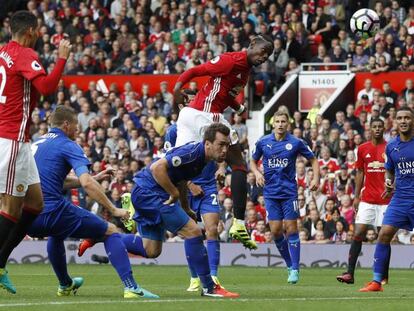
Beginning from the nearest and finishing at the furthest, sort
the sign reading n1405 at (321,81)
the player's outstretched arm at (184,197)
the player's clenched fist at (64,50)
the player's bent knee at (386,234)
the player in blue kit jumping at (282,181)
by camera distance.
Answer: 1. the player's clenched fist at (64,50)
2. the player's outstretched arm at (184,197)
3. the player's bent knee at (386,234)
4. the player in blue kit jumping at (282,181)
5. the sign reading n1405 at (321,81)

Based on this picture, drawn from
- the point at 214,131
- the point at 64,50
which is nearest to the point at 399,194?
the point at 214,131

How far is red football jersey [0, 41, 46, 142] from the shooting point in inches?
492

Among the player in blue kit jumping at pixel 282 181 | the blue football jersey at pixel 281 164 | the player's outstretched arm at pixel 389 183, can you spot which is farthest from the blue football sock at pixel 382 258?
the blue football jersey at pixel 281 164

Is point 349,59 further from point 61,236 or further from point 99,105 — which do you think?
point 61,236

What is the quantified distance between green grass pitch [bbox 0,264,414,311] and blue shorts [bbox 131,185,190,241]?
75 cm

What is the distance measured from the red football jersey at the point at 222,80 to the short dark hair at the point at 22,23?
3.26 meters

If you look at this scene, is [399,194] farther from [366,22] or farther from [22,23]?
[366,22]

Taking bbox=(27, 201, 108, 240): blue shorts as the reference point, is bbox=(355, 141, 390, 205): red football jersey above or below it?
above

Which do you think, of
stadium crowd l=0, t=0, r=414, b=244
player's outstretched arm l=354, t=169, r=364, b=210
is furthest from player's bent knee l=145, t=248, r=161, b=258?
stadium crowd l=0, t=0, r=414, b=244

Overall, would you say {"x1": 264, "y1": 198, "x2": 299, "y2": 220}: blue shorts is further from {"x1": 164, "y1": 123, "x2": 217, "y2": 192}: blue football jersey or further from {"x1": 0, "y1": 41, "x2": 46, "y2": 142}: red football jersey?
{"x1": 0, "y1": 41, "x2": 46, "y2": 142}: red football jersey

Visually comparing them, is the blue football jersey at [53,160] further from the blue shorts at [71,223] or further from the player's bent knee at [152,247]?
the player's bent knee at [152,247]

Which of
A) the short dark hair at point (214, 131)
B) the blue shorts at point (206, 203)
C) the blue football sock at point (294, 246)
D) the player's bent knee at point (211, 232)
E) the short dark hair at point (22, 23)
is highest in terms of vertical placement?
the short dark hair at point (22, 23)

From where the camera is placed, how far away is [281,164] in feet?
61.6

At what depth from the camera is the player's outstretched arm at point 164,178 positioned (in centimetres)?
1290
